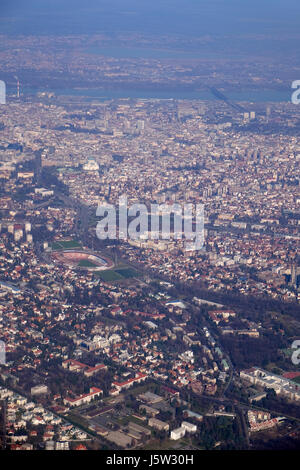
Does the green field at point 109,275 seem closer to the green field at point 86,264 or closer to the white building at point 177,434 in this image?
the green field at point 86,264

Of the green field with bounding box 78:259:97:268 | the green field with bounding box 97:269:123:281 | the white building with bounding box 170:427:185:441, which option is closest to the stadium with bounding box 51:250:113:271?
the green field with bounding box 78:259:97:268

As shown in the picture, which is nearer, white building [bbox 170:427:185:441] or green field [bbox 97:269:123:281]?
white building [bbox 170:427:185:441]

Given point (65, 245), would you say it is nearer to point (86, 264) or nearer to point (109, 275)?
point (86, 264)

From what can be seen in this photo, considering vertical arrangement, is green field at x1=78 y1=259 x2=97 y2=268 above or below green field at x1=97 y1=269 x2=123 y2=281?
above

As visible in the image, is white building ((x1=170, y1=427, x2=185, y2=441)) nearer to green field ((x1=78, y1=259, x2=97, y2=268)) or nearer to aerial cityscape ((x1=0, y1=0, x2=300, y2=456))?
aerial cityscape ((x1=0, y1=0, x2=300, y2=456))

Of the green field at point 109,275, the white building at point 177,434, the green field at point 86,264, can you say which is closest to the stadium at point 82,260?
the green field at point 86,264
